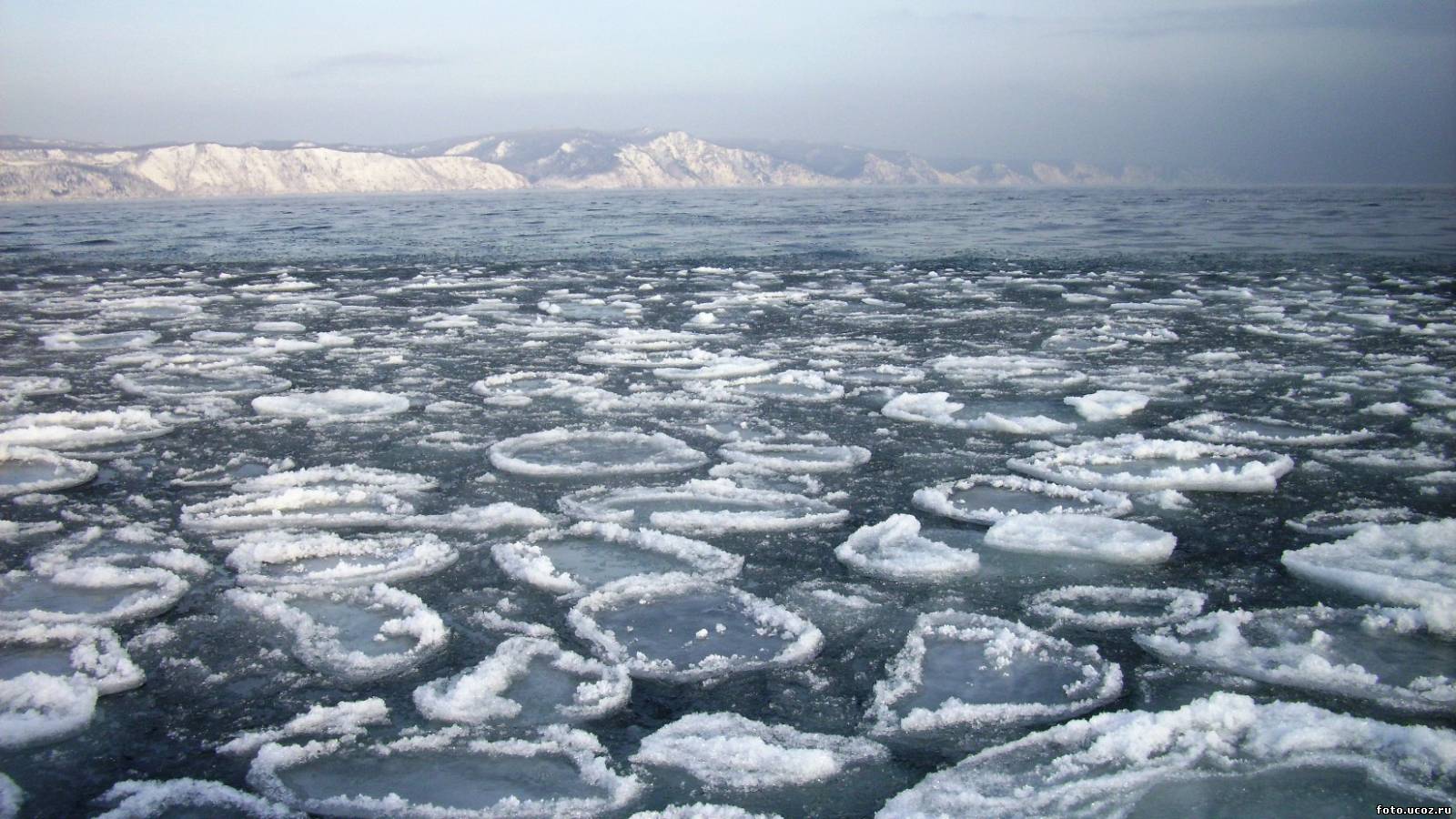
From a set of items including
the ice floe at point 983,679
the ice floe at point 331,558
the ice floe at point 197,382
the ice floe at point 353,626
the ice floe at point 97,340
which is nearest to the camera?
the ice floe at point 983,679

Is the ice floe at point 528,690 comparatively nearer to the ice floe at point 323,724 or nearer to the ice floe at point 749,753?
the ice floe at point 323,724

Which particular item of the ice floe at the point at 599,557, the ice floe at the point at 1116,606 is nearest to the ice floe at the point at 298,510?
the ice floe at the point at 599,557

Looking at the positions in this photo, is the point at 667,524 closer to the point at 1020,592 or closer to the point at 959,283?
the point at 1020,592

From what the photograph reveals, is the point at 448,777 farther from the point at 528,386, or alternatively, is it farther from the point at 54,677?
the point at 528,386

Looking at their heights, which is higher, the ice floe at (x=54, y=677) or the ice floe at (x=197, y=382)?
the ice floe at (x=54, y=677)

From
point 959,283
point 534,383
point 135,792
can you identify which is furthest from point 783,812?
point 959,283

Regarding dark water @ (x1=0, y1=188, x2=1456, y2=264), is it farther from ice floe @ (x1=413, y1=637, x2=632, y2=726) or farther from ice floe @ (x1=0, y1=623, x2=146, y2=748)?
ice floe @ (x1=413, y1=637, x2=632, y2=726)

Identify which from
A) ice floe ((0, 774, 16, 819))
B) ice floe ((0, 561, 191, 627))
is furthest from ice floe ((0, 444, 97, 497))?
ice floe ((0, 774, 16, 819))
